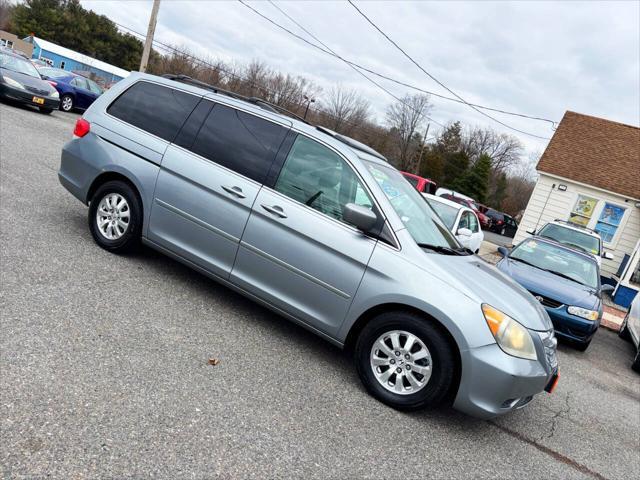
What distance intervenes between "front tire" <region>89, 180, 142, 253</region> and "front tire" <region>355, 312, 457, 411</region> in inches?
101

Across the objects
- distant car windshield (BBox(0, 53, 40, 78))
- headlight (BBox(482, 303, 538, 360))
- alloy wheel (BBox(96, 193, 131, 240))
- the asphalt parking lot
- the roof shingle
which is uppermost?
the roof shingle

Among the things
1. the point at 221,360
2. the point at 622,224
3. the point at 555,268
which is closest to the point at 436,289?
the point at 221,360

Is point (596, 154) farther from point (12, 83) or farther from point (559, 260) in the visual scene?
point (12, 83)

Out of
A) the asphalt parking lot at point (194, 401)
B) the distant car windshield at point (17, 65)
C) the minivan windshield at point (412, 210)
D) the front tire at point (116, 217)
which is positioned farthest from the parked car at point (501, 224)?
the front tire at point (116, 217)

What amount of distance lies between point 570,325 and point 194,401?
580cm

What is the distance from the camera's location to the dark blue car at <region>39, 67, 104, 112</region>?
1858 centimetres

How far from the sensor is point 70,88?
736 inches

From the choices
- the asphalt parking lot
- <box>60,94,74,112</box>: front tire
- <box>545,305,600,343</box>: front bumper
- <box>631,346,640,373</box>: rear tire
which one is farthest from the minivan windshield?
<box>60,94,74,112</box>: front tire

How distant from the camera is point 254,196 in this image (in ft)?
14.0

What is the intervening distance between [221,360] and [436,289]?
168 centimetres

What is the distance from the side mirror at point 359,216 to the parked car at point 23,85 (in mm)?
14334

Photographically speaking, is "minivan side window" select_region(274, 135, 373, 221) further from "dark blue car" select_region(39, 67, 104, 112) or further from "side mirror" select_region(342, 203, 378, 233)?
"dark blue car" select_region(39, 67, 104, 112)

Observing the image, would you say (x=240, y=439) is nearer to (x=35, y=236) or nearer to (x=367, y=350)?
(x=367, y=350)

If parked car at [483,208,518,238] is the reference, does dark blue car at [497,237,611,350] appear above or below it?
below
